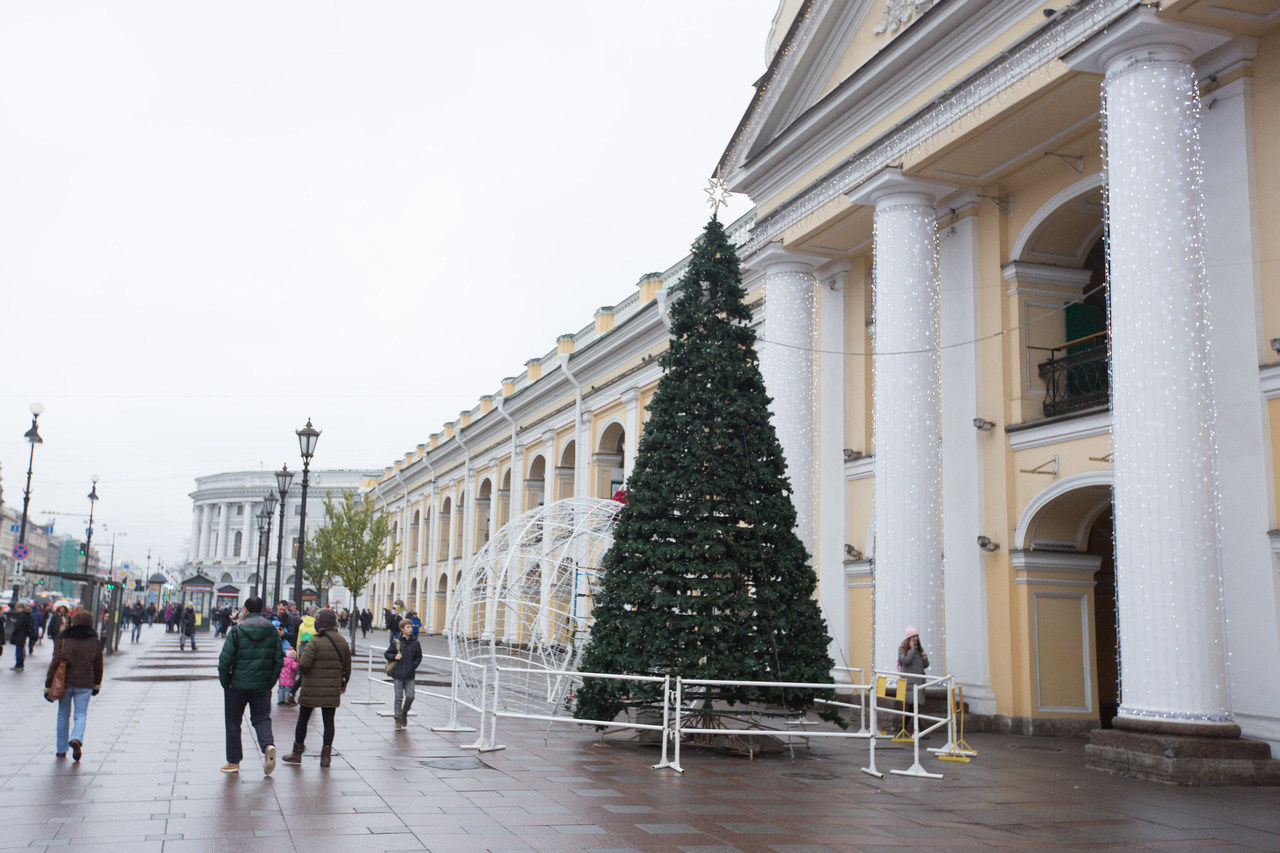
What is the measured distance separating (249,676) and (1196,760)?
8.24 m

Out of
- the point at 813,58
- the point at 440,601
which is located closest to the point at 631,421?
the point at 813,58

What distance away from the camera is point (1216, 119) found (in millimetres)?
11750

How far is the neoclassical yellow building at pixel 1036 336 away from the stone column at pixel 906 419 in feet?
0.13

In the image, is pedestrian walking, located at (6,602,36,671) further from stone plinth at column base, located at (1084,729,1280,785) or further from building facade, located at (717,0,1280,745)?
Result: stone plinth at column base, located at (1084,729,1280,785)

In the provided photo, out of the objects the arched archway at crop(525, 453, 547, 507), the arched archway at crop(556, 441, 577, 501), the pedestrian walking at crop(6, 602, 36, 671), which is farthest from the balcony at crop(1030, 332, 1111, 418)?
the arched archway at crop(525, 453, 547, 507)

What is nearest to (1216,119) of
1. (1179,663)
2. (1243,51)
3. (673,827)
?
(1243,51)

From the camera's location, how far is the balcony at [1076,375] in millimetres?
13758

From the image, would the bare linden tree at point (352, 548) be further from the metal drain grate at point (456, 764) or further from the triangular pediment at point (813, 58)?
the metal drain grate at point (456, 764)

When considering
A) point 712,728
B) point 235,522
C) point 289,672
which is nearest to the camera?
point 712,728

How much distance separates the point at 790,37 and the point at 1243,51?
25.0 feet

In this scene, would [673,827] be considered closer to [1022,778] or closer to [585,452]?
[1022,778]

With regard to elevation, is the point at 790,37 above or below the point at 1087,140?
above

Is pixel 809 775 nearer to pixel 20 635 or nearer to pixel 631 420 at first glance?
pixel 20 635

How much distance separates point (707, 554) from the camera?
11.1 meters
